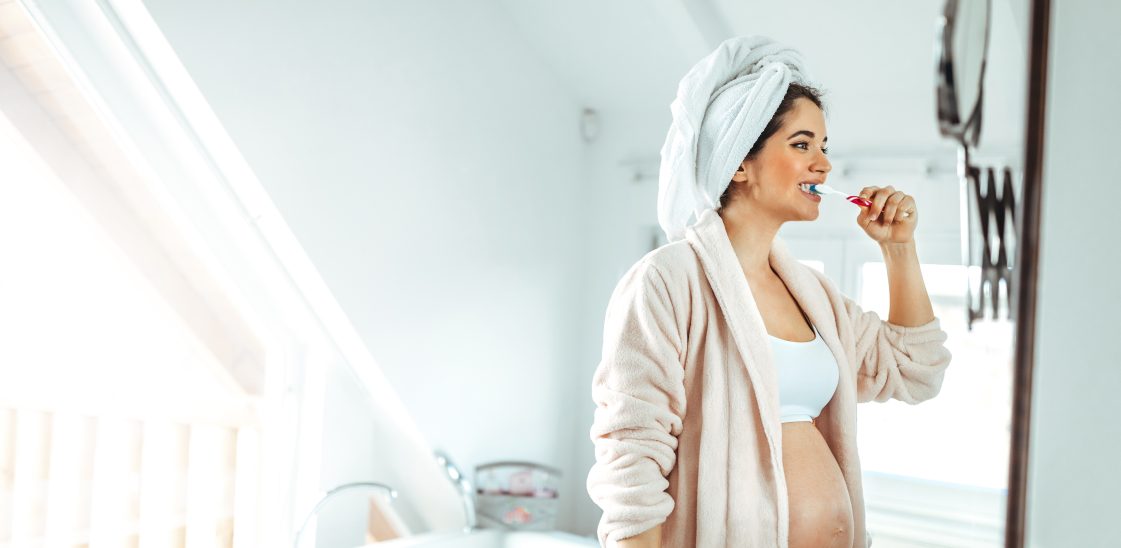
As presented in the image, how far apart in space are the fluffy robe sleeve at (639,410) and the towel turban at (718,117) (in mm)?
151

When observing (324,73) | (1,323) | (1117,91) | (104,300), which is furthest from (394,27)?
(1117,91)

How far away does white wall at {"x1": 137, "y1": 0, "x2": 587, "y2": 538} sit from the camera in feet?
6.75

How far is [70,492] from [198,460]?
31cm

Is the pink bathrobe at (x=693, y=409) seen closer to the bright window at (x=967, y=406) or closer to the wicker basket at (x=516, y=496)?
the bright window at (x=967, y=406)

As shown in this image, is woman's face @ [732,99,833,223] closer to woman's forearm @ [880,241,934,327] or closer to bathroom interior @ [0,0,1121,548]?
woman's forearm @ [880,241,934,327]

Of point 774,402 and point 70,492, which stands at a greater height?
point 774,402

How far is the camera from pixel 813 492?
124 cm

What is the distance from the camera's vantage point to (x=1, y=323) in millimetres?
1827

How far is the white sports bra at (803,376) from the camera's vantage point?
126 cm

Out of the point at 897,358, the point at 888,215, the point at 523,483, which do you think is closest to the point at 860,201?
the point at 888,215

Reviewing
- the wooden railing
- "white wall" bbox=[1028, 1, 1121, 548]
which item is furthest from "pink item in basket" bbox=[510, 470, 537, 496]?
"white wall" bbox=[1028, 1, 1121, 548]

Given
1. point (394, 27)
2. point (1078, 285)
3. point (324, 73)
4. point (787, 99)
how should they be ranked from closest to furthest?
1. point (1078, 285)
2. point (787, 99)
3. point (324, 73)
4. point (394, 27)

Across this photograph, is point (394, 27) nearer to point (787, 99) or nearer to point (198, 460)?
point (198, 460)

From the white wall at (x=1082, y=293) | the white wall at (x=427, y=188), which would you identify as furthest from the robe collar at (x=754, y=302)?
the white wall at (x=427, y=188)
